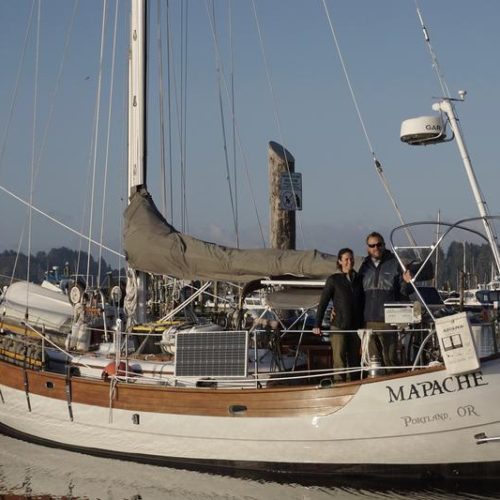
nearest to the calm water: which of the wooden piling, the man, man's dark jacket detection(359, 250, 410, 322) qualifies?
the man

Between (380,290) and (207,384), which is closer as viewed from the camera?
(380,290)

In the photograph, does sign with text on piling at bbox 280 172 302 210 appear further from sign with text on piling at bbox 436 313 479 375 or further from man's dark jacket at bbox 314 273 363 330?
sign with text on piling at bbox 436 313 479 375

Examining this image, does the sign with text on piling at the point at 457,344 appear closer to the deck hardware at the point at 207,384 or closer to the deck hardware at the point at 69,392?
the deck hardware at the point at 207,384

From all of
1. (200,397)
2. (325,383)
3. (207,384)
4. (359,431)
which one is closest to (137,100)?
(207,384)

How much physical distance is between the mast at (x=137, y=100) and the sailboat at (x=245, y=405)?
642mm

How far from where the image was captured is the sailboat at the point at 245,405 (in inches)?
459

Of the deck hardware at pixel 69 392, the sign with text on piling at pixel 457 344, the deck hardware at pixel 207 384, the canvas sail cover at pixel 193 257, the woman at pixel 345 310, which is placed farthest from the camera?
the deck hardware at pixel 69 392

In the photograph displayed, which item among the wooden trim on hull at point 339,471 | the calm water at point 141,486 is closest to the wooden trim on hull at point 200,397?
the wooden trim on hull at point 339,471

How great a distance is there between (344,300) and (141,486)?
3515 mm

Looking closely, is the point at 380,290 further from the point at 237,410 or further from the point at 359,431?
the point at 237,410

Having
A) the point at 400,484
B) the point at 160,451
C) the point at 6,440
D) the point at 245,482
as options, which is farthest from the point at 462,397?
the point at 6,440

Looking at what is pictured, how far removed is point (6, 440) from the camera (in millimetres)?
15477

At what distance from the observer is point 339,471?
40.3ft

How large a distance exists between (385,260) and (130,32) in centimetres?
661
